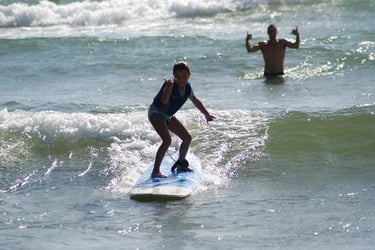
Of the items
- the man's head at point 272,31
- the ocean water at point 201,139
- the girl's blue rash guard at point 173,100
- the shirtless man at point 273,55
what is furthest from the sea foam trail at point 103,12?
the girl's blue rash guard at point 173,100

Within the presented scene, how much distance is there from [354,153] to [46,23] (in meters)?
15.1

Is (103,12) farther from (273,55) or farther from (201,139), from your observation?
(201,139)

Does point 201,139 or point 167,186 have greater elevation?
point 167,186

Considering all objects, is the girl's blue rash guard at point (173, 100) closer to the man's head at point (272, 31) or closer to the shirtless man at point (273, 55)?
the shirtless man at point (273, 55)

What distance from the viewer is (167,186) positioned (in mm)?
8883

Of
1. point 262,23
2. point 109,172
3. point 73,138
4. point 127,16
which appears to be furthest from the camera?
point 127,16

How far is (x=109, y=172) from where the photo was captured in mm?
10016

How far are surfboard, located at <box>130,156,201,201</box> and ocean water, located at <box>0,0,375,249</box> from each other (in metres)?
0.11

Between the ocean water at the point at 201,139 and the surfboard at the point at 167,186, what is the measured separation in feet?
0.37

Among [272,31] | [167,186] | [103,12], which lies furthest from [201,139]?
[103,12]

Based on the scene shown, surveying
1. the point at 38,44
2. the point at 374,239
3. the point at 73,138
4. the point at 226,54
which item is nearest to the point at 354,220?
the point at 374,239

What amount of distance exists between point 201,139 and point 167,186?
7.41ft

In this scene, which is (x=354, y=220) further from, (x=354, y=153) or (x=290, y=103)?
(x=290, y=103)

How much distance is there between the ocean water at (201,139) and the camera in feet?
25.1
